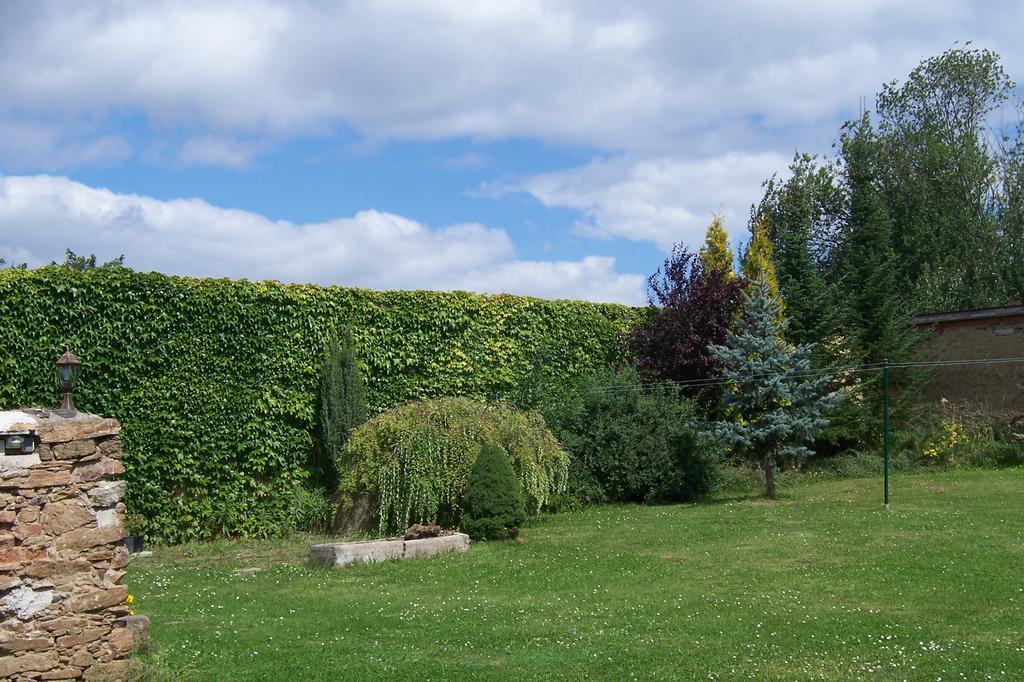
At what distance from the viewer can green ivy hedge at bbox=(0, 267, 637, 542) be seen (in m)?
12.0

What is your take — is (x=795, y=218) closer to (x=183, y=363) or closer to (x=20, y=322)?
(x=183, y=363)

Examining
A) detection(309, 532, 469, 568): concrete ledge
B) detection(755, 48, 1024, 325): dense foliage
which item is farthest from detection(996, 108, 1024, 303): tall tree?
detection(309, 532, 469, 568): concrete ledge

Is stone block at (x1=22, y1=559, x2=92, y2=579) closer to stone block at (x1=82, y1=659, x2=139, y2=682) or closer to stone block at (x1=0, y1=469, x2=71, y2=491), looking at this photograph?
stone block at (x1=0, y1=469, x2=71, y2=491)

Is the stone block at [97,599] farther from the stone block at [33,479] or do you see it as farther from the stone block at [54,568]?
the stone block at [33,479]

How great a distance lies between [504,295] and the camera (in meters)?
A: 16.4

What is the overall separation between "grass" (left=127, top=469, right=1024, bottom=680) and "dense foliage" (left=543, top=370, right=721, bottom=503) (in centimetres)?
221

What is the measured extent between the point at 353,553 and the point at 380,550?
0.36m

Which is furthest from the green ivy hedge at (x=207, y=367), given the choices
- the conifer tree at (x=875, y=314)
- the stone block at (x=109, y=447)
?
the conifer tree at (x=875, y=314)

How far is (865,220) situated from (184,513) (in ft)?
53.7

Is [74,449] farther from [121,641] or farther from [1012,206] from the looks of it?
[1012,206]

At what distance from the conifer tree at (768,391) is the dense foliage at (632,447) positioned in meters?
0.83

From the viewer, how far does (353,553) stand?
1063cm

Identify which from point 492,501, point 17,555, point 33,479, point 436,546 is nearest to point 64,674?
point 17,555

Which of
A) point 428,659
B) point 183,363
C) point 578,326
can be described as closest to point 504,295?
point 578,326
